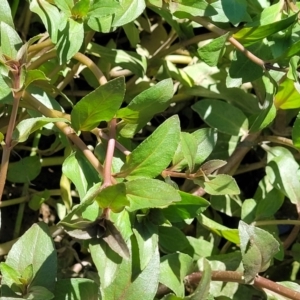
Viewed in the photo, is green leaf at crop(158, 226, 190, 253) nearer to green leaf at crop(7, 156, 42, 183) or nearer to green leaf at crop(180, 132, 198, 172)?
green leaf at crop(180, 132, 198, 172)

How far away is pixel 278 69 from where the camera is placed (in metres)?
1.04

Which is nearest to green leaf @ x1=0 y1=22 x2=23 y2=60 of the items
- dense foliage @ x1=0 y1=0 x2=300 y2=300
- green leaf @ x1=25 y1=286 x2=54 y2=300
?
dense foliage @ x1=0 y1=0 x2=300 y2=300

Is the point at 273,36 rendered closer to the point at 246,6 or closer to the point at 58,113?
the point at 246,6

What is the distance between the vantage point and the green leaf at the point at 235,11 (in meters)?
1.05

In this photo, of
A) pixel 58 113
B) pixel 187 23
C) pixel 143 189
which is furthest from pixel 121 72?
pixel 143 189

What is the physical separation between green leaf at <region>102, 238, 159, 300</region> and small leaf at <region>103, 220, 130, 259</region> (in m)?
0.04

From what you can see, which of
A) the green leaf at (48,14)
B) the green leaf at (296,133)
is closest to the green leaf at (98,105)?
the green leaf at (48,14)

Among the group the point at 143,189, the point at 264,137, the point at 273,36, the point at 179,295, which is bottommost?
the point at 179,295

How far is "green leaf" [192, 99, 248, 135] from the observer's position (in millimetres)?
1168

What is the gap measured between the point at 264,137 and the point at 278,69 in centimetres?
20

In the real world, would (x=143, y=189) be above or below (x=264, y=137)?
above

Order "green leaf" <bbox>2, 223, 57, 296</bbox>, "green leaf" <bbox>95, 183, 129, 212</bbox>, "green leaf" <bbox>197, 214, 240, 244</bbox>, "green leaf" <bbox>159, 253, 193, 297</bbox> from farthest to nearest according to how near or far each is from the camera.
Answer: "green leaf" <bbox>197, 214, 240, 244</bbox>, "green leaf" <bbox>159, 253, 193, 297</bbox>, "green leaf" <bbox>2, 223, 57, 296</bbox>, "green leaf" <bbox>95, 183, 129, 212</bbox>

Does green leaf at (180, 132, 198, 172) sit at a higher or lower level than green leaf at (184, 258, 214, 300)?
higher

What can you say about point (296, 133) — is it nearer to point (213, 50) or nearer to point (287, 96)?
point (287, 96)
